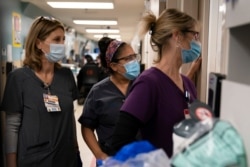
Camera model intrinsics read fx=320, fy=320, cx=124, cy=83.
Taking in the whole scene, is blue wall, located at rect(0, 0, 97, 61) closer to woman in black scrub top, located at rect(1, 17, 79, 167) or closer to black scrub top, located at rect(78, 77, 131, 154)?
woman in black scrub top, located at rect(1, 17, 79, 167)

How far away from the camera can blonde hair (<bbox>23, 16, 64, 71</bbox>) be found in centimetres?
201

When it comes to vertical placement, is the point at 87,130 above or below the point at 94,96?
below

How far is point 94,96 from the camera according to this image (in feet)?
6.53


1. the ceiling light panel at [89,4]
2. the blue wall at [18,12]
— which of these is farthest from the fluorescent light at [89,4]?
the blue wall at [18,12]

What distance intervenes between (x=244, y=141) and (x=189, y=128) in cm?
12

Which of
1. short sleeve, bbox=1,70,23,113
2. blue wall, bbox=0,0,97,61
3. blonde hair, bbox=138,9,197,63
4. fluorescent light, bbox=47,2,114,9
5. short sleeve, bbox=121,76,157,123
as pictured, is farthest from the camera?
fluorescent light, bbox=47,2,114,9

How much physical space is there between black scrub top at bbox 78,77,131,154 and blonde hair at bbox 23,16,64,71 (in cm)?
40

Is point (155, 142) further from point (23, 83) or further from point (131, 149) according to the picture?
point (23, 83)

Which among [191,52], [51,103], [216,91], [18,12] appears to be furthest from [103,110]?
[18,12]

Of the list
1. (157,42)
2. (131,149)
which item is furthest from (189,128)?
(157,42)

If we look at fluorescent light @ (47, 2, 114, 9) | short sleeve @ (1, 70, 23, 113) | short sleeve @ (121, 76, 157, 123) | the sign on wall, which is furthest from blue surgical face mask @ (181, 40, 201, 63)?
the sign on wall

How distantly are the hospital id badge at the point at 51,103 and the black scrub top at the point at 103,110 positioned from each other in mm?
176

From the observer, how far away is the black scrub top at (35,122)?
1.89 metres

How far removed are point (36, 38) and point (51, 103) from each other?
437mm
